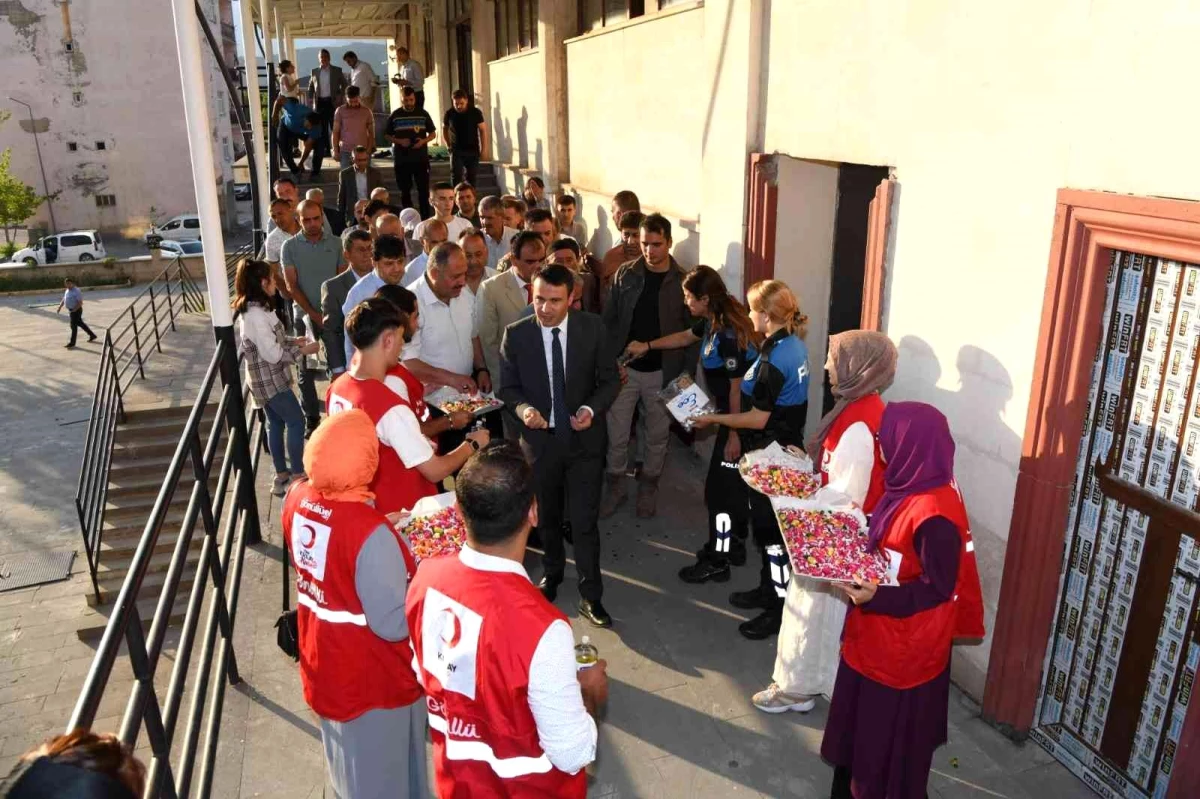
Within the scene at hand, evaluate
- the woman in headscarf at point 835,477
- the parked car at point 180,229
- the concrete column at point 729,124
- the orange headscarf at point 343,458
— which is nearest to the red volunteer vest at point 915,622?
the woman in headscarf at point 835,477

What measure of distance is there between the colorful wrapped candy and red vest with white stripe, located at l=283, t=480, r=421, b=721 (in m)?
1.48

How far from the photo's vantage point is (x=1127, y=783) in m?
3.82

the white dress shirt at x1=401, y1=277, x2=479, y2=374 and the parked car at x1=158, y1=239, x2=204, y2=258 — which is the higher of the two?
the white dress shirt at x1=401, y1=277, x2=479, y2=374

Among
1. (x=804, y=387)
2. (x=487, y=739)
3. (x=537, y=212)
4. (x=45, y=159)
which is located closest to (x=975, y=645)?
(x=804, y=387)

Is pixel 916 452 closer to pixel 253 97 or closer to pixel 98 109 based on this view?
pixel 253 97

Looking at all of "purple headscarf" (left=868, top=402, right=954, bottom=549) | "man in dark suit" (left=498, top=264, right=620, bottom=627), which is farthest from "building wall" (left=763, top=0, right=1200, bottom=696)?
"man in dark suit" (left=498, top=264, right=620, bottom=627)

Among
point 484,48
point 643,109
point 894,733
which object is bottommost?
point 894,733

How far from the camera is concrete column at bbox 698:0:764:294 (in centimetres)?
623

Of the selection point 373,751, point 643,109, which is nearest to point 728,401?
point 373,751

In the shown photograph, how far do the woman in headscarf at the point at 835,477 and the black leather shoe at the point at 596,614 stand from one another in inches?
42.7

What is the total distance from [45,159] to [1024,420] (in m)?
47.4

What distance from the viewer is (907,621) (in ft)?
10.7

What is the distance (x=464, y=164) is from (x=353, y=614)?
11766 mm

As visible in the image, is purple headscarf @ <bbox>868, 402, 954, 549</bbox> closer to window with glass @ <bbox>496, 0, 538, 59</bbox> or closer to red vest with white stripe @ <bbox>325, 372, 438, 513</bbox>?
red vest with white stripe @ <bbox>325, 372, 438, 513</bbox>
